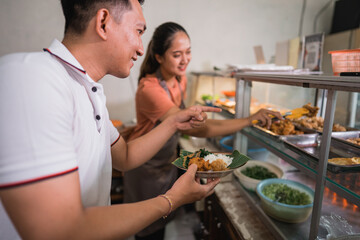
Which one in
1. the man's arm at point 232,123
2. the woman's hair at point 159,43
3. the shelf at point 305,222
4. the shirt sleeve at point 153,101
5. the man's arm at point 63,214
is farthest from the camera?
the woman's hair at point 159,43

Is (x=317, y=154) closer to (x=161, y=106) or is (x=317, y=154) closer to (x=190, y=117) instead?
(x=190, y=117)

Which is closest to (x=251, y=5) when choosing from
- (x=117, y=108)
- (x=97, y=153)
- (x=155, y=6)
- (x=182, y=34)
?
(x=155, y=6)

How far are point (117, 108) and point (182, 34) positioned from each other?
2305 millimetres

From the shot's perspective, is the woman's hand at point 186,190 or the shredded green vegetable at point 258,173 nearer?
the woman's hand at point 186,190

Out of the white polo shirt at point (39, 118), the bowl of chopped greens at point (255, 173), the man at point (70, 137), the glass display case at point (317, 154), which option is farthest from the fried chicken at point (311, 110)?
the white polo shirt at point (39, 118)

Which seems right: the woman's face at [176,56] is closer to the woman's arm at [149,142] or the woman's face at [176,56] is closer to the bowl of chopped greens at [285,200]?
the woman's arm at [149,142]

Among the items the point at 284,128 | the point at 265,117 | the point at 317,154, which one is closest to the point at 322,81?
the point at 317,154

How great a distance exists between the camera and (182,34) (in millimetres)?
2123

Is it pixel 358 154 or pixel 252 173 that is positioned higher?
pixel 358 154

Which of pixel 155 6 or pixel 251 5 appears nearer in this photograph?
pixel 155 6

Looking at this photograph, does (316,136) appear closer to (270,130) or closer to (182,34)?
(270,130)

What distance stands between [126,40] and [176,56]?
123cm

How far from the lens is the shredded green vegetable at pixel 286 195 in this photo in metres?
1.44

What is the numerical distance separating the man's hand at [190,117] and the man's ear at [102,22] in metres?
0.83
